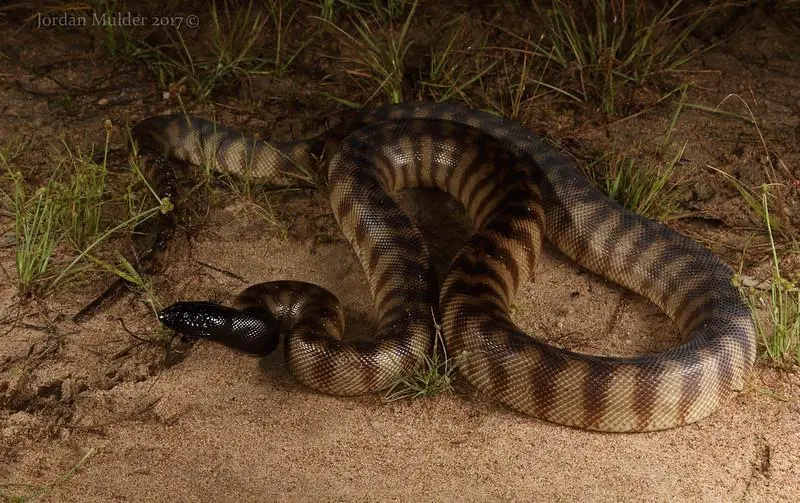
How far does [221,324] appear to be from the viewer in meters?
6.14

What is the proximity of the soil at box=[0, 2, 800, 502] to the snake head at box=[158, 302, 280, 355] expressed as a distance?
6.7 inches

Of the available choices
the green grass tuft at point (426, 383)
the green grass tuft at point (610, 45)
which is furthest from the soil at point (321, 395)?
the green grass tuft at point (610, 45)

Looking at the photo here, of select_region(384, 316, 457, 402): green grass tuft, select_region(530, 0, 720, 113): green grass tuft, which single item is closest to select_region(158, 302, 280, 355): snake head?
select_region(384, 316, 457, 402): green grass tuft

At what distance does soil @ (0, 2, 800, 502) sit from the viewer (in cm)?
530

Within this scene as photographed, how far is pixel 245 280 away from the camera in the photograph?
22.9 ft

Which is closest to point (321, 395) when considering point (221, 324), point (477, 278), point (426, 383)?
point (426, 383)

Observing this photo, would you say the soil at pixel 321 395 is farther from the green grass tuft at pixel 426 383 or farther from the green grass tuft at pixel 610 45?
the green grass tuft at pixel 610 45

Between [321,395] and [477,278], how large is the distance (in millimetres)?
1323

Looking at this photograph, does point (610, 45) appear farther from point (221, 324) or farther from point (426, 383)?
point (221, 324)

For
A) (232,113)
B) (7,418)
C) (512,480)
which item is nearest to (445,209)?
(232,113)

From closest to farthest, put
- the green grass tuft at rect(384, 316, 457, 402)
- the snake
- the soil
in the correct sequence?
the soil, the snake, the green grass tuft at rect(384, 316, 457, 402)

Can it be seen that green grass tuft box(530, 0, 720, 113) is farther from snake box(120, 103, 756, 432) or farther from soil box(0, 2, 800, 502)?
snake box(120, 103, 756, 432)

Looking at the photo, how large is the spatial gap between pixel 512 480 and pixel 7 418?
3.00 meters

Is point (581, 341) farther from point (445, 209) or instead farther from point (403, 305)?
point (445, 209)
